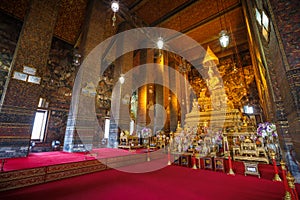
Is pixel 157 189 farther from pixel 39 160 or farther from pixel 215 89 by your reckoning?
pixel 215 89

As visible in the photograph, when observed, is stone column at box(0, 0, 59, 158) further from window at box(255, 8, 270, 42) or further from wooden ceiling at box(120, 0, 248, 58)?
window at box(255, 8, 270, 42)

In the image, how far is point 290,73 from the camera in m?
2.15

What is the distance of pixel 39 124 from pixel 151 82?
738 cm

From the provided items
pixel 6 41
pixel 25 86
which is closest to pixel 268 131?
pixel 25 86

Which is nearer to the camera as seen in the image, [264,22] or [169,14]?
[264,22]

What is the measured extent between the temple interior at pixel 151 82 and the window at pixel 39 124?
55 mm

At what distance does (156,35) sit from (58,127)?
9.06 metres

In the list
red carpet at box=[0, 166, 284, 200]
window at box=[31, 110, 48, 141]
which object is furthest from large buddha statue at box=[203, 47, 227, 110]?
window at box=[31, 110, 48, 141]

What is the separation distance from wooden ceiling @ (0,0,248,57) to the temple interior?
59mm

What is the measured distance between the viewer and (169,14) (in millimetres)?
8445

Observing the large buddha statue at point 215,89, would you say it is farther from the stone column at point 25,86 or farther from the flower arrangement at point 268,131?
the stone column at point 25,86

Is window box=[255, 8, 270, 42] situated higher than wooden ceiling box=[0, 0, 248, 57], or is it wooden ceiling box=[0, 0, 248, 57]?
wooden ceiling box=[0, 0, 248, 57]

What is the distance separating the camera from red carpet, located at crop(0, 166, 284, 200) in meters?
2.23

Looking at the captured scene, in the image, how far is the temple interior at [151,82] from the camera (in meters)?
3.35
